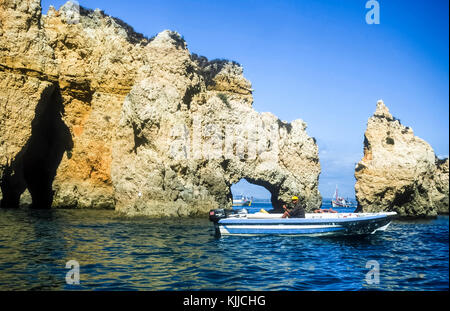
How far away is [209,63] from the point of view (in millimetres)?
35719

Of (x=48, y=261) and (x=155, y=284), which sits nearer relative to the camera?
(x=155, y=284)

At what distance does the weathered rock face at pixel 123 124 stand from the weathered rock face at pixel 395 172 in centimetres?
555

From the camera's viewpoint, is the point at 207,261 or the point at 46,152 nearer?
the point at 207,261

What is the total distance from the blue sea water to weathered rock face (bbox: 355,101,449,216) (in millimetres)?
17251

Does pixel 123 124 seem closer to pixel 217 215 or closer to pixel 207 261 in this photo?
pixel 217 215

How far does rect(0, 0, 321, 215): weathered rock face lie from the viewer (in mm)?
23547

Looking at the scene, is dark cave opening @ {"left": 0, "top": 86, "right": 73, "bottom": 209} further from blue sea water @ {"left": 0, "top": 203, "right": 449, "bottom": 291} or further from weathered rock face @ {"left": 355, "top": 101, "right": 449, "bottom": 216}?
weathered rock face @ {"left": 355, "top": 101, "right": 449, "bottom": 216}

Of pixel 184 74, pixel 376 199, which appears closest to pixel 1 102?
pixel 184 74

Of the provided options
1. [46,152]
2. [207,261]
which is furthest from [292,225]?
[46,152]

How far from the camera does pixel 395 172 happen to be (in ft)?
103

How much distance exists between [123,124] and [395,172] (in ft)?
81.8

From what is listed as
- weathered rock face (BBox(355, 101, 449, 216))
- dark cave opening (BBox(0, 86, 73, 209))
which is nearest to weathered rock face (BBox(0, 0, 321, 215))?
dark cave opening (BBox(0, 86, 73, 209))
